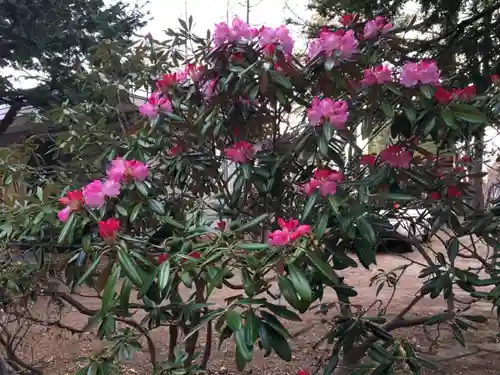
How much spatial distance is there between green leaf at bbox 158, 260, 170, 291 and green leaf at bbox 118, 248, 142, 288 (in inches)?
2.3

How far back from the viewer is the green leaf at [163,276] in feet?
4.46

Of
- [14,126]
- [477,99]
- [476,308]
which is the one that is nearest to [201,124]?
[477,99]

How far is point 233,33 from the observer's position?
74.5 inches

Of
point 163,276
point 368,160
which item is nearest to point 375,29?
point 368,160

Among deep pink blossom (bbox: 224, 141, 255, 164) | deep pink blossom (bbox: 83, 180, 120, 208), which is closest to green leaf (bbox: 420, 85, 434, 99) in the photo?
deep pink blossom (bbox: 224, 141, 255, 164)

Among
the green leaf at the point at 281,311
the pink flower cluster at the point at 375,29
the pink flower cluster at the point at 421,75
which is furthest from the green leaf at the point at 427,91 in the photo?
the green leaf at the point at 281,311

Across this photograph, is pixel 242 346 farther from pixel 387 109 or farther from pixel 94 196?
pixel 387 109

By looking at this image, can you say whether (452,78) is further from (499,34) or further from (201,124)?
(499,34)

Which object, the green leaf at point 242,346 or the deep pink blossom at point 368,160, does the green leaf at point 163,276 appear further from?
the deep pink blossom at point 368,160

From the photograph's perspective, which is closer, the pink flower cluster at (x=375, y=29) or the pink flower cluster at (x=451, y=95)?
the pink flower cluster at (x=451, y=95)

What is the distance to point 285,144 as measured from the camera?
2074mm

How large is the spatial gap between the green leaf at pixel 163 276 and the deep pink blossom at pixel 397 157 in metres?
0.95

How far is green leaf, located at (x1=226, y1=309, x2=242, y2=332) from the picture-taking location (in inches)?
49.3

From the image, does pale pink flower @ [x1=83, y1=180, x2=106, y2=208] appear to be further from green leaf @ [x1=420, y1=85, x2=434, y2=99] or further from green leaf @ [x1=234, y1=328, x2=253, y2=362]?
green leaf @ [x1=420, y1=85, x2=434, y2=99]
